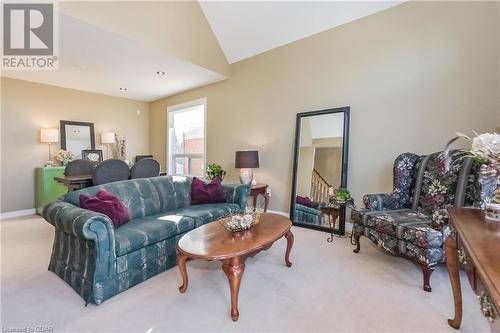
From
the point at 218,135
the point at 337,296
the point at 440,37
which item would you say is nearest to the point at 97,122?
the point at 218,135

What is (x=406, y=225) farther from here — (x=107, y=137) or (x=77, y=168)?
(x=107, y=137)

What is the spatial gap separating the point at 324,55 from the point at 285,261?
293 centimetres

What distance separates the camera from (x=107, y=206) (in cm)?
209

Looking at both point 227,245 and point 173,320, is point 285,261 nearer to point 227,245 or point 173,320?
point 227,245

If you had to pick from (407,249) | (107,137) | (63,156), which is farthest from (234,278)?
(107,137)

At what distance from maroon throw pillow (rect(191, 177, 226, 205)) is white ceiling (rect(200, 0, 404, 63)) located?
256 centimetres

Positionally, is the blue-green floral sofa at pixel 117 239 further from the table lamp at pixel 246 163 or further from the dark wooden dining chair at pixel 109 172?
the table lamp at pixel 246 163

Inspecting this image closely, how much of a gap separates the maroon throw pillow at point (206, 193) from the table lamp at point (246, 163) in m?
0.72

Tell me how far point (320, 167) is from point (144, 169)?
2.64 metres

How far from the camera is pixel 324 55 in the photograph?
11.6ft

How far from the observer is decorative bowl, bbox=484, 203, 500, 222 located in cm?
127

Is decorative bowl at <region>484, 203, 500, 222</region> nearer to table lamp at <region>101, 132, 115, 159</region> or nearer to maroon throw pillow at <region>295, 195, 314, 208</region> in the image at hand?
maroon throw pillow at <region>295, 195, 314, 208</region>

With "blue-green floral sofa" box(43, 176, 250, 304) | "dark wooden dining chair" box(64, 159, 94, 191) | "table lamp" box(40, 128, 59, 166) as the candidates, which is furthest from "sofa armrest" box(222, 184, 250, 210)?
"table lamp" box(40, 128, 59, 166)

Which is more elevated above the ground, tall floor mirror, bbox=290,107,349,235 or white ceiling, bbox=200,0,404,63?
white ceiling, bbox=200,0,404,63
